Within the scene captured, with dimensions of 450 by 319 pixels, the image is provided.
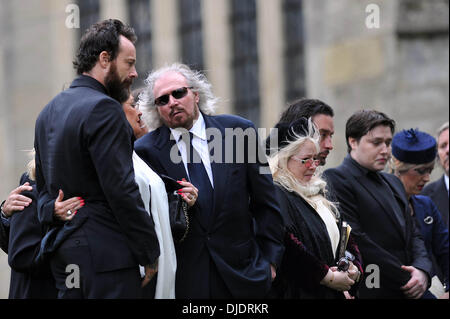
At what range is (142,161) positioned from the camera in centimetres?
543

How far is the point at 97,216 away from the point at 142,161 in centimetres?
55

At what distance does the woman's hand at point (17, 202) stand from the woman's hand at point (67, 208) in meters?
0.49

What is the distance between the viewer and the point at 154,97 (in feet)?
18.8

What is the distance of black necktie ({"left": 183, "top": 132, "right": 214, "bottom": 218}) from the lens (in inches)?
217

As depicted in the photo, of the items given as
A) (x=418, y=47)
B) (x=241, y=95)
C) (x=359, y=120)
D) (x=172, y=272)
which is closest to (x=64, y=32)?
(x=241, y=95)

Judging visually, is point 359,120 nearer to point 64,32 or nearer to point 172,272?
point 172,272

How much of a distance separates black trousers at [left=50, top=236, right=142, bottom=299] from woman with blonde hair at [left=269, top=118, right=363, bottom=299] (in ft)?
3.94

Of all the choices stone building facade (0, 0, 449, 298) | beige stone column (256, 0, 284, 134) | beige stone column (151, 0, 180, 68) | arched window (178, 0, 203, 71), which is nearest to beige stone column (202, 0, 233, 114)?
stone building facade (0, 0, 449, 298)

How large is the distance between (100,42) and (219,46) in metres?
12.1

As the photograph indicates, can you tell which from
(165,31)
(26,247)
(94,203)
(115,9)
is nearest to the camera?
(94,203)

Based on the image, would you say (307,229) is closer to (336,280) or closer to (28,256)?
(336,280)

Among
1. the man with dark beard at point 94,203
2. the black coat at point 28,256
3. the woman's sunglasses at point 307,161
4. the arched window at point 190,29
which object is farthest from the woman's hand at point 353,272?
the arched window at point 190,29

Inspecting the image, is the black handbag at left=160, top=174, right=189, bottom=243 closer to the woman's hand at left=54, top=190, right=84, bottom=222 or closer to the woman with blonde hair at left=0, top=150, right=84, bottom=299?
the woman's hand at left=54, top=190, right=84, bottom=222

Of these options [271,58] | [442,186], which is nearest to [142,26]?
[271,58]
